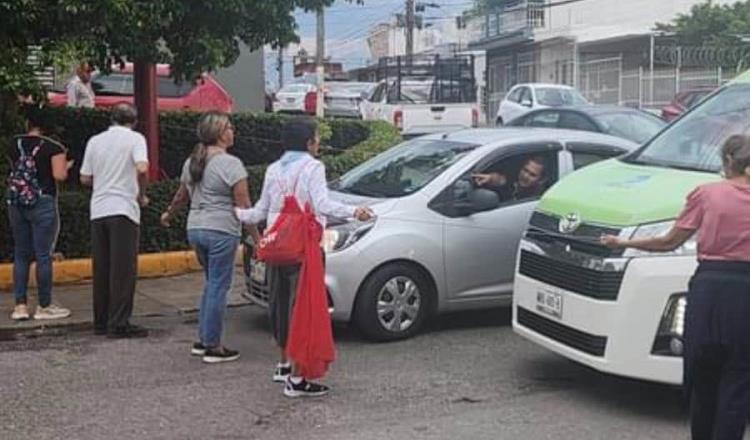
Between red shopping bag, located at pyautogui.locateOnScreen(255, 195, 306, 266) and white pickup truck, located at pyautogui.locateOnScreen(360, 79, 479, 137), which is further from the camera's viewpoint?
white pickup truck, located at pyautogui.locateOnScreen(360, 79, 479, 137)

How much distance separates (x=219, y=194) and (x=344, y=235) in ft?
3.39

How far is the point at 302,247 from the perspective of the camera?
6.43 metres

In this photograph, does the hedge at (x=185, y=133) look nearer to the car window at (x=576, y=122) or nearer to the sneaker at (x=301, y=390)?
the car window at (x=576, y=122)

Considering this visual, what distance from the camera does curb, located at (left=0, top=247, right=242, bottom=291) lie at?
385 inches

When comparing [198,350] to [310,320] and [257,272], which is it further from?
[310,320]

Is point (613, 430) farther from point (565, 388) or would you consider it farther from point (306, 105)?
point (306, 105)

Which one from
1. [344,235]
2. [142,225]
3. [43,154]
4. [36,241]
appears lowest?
[142,225]

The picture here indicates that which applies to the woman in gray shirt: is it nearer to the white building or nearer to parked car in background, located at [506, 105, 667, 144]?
parked car in background, located at [506, 105, 667, 144]

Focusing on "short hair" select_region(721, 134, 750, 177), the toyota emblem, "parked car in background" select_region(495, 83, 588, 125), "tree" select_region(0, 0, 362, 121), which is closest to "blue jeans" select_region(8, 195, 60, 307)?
"tree" select_region(0, 0, 362, 121)

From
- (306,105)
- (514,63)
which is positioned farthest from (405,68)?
(514,63)

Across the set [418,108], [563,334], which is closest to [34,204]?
[563,334]

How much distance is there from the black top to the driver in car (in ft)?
10.8

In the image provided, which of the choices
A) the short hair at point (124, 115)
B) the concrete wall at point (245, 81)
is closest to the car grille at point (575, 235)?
the short hair at point (124, 115)

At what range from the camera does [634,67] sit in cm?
4169
